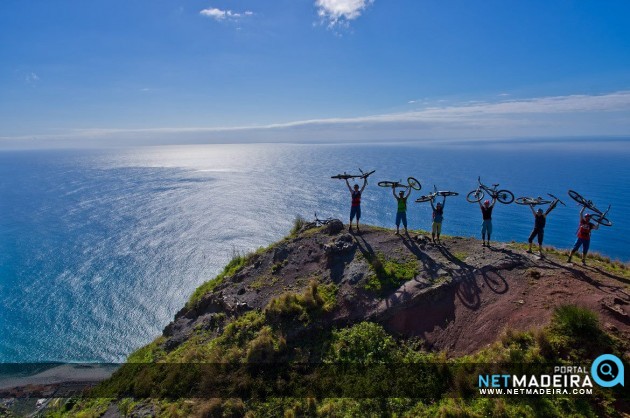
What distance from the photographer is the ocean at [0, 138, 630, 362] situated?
42.3 m

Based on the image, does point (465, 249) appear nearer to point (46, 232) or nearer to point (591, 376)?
point (591, 376)

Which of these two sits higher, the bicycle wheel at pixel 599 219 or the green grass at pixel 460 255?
the bicycle wheel at pixel 599 219

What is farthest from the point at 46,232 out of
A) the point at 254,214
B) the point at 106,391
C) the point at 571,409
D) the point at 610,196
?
the point at 610,196

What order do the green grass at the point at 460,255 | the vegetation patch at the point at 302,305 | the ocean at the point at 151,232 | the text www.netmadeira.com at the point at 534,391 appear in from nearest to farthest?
the text www.netmadeira.com at the point at 534,391 < the vegetation patch at the point at 302,305 < the green grass at the point at 460,255 < the ocean at the point at 151,232

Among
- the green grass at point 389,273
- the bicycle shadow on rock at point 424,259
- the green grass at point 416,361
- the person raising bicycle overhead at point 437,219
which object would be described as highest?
the person raising bicycle overhead at point 437,219

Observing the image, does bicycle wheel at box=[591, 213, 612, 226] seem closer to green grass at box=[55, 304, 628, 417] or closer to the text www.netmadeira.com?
green grass at box=[55, 304, 628, 417]

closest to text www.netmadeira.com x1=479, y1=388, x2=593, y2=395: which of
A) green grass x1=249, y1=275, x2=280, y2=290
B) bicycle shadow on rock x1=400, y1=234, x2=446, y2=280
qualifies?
bicycle shadow on rock x1=400, y1=234, x2=446, y2=280

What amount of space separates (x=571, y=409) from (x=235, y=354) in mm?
13810

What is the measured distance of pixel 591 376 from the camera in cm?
1088

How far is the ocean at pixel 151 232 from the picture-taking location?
139 feet

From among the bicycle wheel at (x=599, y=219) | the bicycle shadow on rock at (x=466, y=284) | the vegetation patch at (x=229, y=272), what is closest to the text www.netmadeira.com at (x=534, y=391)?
the bicycle shadow on rock at (x=466, y=284)

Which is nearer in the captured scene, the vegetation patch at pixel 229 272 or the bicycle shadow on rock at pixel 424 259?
the bicycle shadow on rock at pixel 424 259

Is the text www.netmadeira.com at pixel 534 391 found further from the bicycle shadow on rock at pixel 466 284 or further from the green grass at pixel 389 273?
the green grass at pixel 389 273

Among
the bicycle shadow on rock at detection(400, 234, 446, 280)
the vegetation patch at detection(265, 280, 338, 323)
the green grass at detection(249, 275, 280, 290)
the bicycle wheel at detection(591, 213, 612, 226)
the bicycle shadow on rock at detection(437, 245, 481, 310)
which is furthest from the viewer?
the green grass at detection(249, 275, 280, 290)
